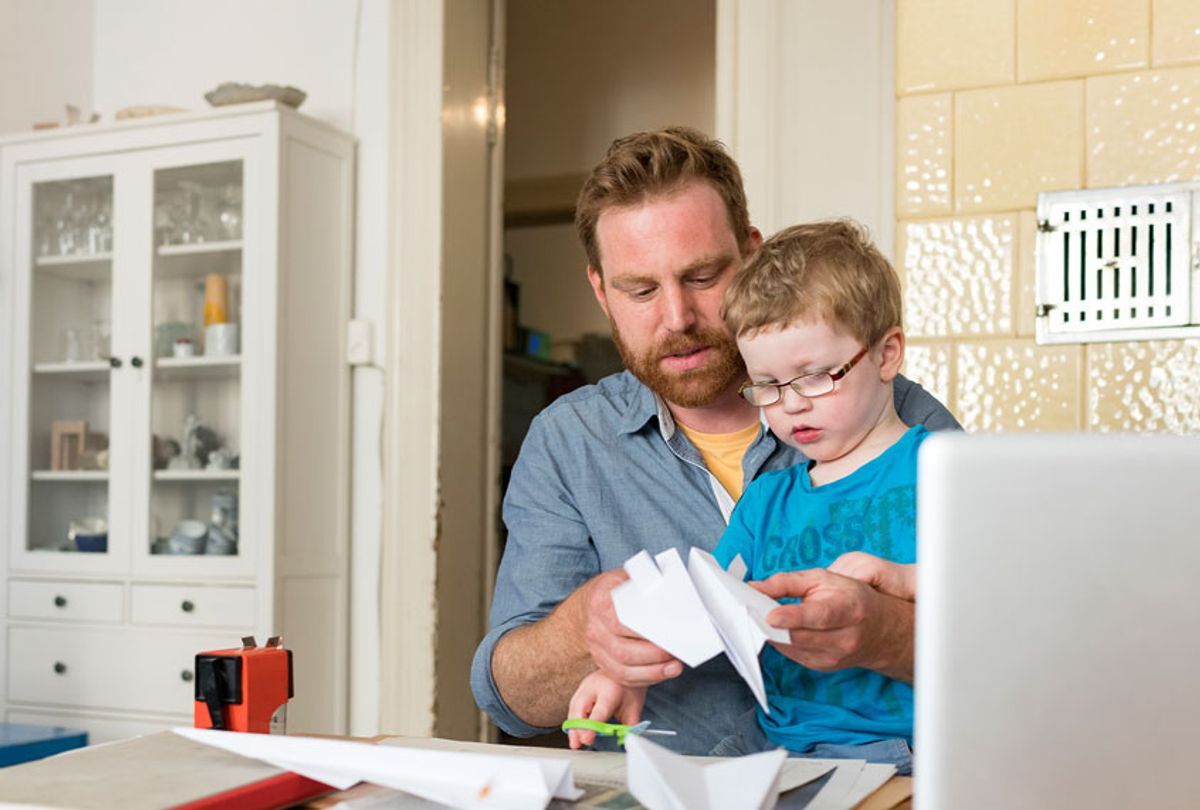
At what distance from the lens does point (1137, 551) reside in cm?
66

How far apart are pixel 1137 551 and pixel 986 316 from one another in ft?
4.79

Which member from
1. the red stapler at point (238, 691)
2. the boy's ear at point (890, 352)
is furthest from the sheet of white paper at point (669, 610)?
the boy's ear at point (890, 352)

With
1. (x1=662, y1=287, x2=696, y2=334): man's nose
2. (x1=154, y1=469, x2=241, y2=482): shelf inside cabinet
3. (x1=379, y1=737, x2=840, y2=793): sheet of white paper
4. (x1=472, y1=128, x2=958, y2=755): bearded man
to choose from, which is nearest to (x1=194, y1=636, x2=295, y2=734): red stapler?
(x1=379, y1=737, x2=840, y2=793): sheet of white paper

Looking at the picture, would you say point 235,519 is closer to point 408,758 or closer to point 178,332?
point 178,332

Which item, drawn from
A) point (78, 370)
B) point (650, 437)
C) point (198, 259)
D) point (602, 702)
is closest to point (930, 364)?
point (650, 437)

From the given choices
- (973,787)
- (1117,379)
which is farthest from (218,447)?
(973,787)

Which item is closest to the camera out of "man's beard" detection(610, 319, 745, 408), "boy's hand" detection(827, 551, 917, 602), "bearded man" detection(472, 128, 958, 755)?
"boy's hand" detection(827, 551, 917, 602)

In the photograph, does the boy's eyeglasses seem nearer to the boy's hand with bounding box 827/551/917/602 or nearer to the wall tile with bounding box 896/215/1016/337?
the boy's hand with bounding box 827/551/917/602

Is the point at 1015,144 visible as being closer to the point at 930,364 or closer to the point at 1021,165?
the point at 1021,165

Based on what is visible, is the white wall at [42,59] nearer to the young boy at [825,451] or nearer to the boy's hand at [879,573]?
the young boy at [825,451]

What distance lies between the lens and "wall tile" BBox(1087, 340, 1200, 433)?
1945mm

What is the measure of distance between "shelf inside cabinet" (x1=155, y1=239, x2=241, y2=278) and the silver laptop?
9.38ft

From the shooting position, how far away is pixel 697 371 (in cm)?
171

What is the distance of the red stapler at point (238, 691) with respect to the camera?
114cm
